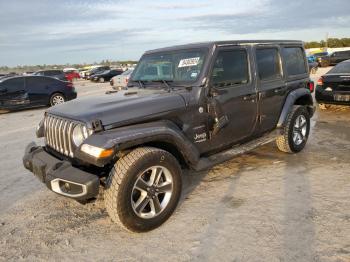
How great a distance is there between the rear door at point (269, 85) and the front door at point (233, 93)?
0.66 feet

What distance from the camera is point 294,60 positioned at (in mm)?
6000

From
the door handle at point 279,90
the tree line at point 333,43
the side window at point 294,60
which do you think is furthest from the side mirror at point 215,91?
the tree line at point 333,43

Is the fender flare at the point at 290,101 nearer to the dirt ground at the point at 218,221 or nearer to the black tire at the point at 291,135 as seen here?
the black tire at the point at 291,135

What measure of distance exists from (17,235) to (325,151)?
5.02 meters

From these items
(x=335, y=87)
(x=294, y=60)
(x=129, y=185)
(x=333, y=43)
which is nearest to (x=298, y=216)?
(x=129, y=185)

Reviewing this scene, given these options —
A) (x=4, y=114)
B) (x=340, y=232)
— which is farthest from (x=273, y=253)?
(x=4, y=114)

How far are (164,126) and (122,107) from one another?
0.48 meters

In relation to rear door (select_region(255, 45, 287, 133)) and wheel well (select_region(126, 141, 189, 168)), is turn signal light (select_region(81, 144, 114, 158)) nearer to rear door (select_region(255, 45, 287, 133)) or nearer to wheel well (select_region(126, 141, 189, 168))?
wheel well (select_region(126, 141, 189, 168))

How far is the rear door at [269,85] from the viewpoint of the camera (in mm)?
5062

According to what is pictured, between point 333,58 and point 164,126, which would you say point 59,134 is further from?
point 333,58

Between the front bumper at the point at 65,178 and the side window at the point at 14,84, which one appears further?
the side window at the point at 14,84

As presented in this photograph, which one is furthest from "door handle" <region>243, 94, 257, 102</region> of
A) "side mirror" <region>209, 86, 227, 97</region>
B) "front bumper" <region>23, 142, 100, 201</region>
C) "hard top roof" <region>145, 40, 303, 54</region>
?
"front bumper" <region>23, 142, 100, 201</region>

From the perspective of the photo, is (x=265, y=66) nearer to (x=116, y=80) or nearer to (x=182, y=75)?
(x=182, y=75)

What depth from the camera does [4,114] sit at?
13.2m
